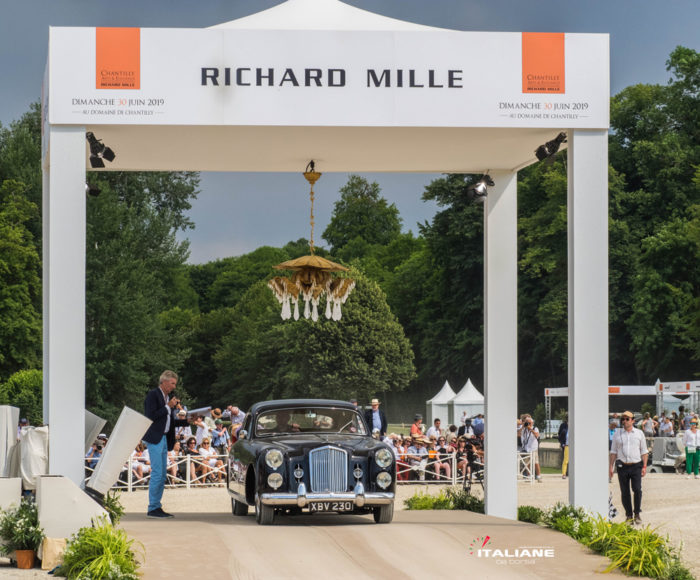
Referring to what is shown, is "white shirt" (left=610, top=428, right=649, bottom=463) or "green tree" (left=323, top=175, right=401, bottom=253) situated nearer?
"white shirt" (left=610, top=428, right=649, bottom=463)

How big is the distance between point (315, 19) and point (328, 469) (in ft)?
17.5

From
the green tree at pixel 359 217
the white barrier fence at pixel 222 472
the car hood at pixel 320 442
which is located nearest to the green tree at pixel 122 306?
the white barrier fence at pixel 222 472

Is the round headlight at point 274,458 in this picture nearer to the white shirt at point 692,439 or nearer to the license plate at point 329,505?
the license plate at point 329,505

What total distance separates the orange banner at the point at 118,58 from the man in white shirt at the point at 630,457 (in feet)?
29.5

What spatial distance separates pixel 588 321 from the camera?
1312cm

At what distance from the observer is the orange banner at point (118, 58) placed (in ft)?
41.6

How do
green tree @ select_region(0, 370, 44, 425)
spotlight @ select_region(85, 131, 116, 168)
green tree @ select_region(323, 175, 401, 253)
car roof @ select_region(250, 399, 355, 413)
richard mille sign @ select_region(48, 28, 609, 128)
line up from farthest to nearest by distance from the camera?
green tree @ select_region(323, 175, 401, 253)
green tree @ select_region(0, 370, 44, 425)
car roof @ select_region(250, 399, 355, 413)
spotlight @ select_region(85, 131, 116, 168)
richard mille sign @ select_region(48, 28, 609, 128)

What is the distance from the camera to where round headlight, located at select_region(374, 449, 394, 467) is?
13.6m

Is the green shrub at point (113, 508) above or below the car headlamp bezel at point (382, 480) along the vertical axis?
below

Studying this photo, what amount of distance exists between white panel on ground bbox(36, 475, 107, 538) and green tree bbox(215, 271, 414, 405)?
5086cm

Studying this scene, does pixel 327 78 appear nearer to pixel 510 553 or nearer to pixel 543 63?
pixel 543 63

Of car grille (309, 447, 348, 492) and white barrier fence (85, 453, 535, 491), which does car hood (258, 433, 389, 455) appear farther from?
white barrier fence (85, 453, 535, 491)

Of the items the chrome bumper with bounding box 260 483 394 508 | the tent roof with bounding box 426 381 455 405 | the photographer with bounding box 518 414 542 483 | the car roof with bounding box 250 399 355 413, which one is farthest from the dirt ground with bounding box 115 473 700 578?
the tent roof with bounding box 426 381 455 405

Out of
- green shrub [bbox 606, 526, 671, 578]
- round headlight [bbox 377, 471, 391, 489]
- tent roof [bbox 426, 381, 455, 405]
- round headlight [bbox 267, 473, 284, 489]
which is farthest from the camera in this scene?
tent roof [bbox 426, 381, 455, 405]
